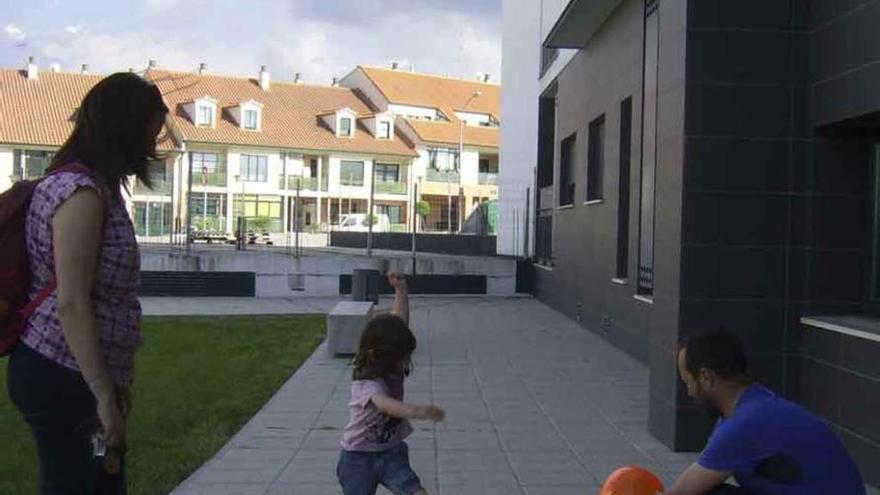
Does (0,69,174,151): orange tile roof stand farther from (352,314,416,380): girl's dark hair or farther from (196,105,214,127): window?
(352,314,416,380): girl's dark hair

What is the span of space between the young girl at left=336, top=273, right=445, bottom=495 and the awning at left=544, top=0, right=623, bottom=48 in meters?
10.9

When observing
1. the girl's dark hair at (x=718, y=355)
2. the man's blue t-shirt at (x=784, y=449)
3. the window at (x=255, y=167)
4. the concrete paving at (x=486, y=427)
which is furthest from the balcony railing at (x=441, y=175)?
the man's blue t-shirt at (x=784, y=449)

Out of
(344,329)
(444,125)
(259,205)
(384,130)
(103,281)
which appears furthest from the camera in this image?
(444,125)

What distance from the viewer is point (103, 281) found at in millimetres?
3186

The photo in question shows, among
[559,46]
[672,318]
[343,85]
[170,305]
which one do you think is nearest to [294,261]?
[170,305]

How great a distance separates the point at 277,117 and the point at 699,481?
65194mm

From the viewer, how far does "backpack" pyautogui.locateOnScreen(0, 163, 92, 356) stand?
3072mm

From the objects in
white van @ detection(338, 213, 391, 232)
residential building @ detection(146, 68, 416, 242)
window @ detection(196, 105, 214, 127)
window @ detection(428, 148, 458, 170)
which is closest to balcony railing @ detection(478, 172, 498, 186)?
window @ detection(428, 148, 458, 170)

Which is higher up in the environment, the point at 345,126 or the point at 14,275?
the point at 345,126

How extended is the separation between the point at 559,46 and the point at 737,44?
10203 mm

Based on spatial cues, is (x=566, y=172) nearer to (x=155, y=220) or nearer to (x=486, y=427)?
(x=155, y=220)

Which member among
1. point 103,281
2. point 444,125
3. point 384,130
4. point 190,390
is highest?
point 444,125

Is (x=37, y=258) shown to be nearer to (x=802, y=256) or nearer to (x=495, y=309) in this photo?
(x=802, y=256)

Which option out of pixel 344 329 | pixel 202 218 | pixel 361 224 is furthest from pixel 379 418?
pixel 361 224
